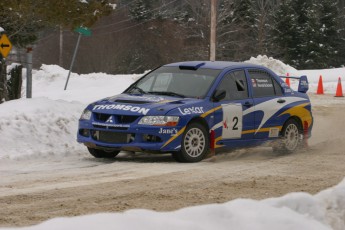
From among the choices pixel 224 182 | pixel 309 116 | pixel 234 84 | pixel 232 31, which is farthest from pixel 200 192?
pixel 232 31

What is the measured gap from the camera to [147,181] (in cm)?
874

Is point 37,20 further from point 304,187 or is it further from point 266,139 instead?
point 304,187

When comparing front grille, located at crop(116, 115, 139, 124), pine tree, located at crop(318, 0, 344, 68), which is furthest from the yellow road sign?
pine tree, located at crop(318, 0, 344, 68)

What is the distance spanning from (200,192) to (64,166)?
3273 mm

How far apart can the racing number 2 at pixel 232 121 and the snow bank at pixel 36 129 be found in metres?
2.60

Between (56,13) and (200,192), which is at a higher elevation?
(56,13)

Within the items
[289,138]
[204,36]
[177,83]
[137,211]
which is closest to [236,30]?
[204,36]

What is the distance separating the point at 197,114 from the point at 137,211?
595 centimetres

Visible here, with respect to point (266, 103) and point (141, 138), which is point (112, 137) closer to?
point (141, 138)

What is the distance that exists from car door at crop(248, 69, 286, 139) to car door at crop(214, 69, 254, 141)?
168mm

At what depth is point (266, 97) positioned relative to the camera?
40.0 ft

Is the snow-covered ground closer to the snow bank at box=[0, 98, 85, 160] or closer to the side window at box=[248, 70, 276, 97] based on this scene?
the snow bank at box=[0, 98, 85, 160]

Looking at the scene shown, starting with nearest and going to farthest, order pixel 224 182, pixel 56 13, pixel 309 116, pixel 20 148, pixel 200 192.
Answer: pixel 200 192, pixel 224 182, pixel 20 148, pixel 309 116, pixel 56 13

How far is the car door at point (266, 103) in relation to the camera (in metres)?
11.9
